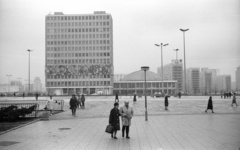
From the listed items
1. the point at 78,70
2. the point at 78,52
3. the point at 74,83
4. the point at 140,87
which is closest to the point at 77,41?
the point at 78,52

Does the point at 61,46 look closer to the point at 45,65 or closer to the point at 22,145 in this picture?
the point at 45,65

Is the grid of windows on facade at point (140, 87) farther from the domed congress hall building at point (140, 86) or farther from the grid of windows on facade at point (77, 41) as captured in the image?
the grid of windows on facade at point (77, 41)

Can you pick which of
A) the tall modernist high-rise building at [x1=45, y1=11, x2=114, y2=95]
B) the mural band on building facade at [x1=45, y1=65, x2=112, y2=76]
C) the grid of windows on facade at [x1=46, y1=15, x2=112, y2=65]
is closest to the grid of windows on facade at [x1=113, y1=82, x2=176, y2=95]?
the tall modernist high-rise building at [x1=45, y1=11, x2=114, y2=95]

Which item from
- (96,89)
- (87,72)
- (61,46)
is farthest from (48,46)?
(96,89)

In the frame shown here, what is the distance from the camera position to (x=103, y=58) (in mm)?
132375

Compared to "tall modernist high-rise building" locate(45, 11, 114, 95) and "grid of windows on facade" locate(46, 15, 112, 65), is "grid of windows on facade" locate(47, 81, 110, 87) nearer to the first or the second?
"tall modernist high-rise building" locate(45, 11, 114, 95)

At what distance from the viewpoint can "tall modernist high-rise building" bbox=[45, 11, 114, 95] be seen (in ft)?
428

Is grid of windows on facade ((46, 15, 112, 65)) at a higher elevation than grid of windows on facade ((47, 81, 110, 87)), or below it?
higher

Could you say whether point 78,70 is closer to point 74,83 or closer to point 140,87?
point 74,83

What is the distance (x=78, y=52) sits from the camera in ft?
433

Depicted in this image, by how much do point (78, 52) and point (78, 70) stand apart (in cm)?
937

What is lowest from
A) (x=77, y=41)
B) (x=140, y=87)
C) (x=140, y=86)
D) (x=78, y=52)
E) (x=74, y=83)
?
(x=140, y=87)

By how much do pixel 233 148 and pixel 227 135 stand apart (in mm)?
2790

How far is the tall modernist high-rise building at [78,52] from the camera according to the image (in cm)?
13050
